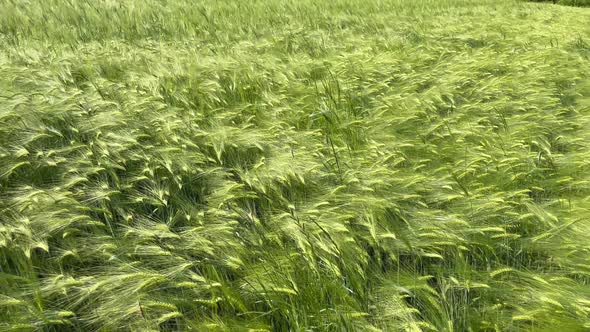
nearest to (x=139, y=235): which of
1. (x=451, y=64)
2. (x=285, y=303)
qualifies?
(x=285, y=303)

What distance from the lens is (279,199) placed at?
1.60 metres

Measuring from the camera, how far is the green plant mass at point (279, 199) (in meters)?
1.14

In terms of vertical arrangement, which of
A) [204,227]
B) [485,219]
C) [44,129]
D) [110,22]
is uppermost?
[110,22]

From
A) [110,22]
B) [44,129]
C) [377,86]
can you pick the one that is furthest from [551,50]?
[110,22]

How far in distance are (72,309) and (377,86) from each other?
2270 millimetres

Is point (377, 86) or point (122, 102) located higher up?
point (122, 102)

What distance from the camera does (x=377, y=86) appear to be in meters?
2.75

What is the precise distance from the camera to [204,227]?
138cm

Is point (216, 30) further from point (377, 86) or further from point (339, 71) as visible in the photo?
point (377, 86)

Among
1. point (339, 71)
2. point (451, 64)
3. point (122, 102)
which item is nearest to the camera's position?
point (122, 102)

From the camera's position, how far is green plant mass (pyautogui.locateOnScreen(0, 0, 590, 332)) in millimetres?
1142

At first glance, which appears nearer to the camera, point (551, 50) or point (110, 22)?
point (551, 50)

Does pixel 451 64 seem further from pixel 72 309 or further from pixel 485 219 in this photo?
pixel 72 309

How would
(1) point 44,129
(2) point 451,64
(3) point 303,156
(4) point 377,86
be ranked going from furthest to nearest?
1. (2) point 451,64
2. (4) point 377,86
3. (3) point 303,156
4. (1) point 44,129
